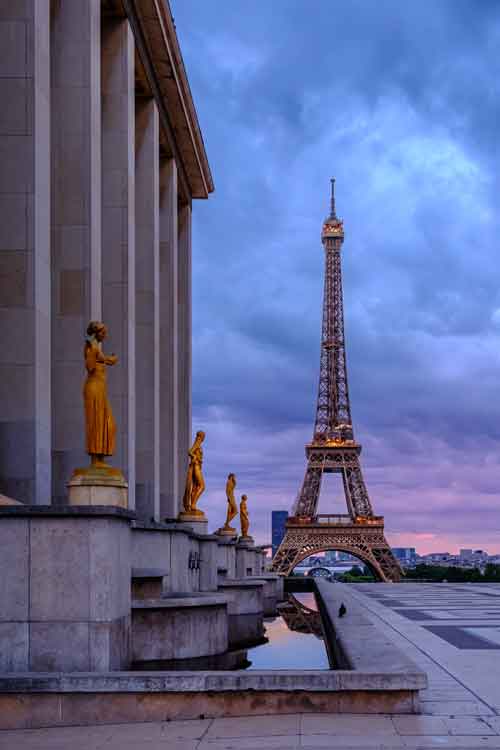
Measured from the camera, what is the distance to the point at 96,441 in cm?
1625

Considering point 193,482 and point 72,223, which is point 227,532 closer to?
point 193,482

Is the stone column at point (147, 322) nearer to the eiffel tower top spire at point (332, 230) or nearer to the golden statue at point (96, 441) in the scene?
the golden statue at point (96, 441)

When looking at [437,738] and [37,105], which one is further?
[37,105]

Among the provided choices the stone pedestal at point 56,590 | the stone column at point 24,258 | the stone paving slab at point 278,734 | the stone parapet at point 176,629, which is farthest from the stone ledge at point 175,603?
the stone paving slab at point 278,734

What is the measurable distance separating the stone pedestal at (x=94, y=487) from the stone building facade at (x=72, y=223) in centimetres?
450

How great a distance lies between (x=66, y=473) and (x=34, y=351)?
5.07 m

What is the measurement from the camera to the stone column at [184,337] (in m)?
48.2

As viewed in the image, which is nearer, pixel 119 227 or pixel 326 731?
pixel 326 731

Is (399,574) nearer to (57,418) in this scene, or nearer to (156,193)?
(156,193)

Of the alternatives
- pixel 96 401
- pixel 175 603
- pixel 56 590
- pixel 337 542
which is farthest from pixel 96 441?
pixel 337 542

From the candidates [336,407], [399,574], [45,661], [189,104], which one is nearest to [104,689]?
[45,661]

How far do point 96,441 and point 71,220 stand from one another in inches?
402

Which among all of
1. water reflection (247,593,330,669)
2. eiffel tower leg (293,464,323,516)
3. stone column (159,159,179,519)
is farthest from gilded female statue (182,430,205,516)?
eiffel tower leg (293,464,323,516)

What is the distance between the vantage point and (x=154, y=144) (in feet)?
123
